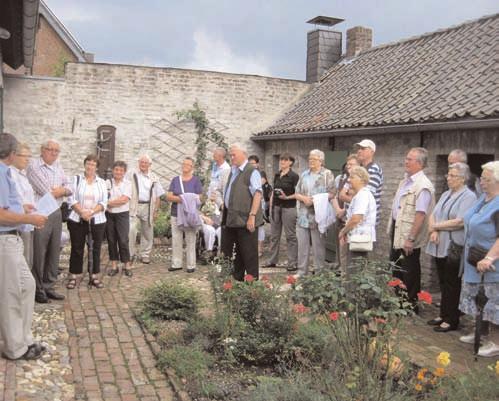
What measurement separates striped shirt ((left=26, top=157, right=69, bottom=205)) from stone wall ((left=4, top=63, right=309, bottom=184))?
262 inches

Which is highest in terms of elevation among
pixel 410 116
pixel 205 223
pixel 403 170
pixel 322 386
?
pixel 410 116

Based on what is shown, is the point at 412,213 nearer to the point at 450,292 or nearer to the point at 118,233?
the point at 450,292

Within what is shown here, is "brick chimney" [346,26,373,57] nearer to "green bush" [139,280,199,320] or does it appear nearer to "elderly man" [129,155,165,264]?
"elderly man" [129,155,165,264]

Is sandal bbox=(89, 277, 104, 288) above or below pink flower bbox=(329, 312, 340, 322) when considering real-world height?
below

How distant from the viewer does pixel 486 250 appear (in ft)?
17.0

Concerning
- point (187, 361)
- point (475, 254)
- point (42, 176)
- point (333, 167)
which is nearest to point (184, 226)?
point (42, 176)

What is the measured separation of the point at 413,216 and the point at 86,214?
13.8 ft

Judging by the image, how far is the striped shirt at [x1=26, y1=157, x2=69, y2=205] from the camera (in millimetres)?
6539

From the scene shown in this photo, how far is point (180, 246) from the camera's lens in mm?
9125

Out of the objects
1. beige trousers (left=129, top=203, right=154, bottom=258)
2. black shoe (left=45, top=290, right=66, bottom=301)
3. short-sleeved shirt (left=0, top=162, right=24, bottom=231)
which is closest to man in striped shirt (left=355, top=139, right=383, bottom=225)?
beige trousers (left=129, top=203, right=154, bottom=258)

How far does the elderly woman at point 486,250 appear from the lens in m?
5.10

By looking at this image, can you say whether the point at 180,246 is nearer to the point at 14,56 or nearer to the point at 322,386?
the point at 14,56

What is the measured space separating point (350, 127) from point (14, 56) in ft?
21.2

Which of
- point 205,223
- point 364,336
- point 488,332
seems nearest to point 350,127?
point 205,223
